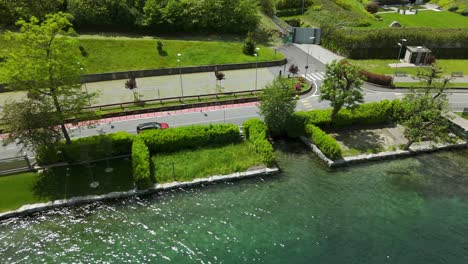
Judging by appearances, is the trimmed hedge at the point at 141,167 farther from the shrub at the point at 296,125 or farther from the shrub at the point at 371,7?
the shrub at the point at 371,7

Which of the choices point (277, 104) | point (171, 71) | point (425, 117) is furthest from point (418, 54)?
point (171, 71)

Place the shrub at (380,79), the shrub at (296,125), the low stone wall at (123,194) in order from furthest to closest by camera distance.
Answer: the shrub at (380,79) → the shrub at (296,125) → the low stone wall at (123,194)

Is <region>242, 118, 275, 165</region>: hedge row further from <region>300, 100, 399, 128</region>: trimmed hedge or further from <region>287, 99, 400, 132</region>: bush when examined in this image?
<region>300, 100, 399, 128</region>: trimmed hedge

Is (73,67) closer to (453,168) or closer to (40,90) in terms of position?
(40,90)

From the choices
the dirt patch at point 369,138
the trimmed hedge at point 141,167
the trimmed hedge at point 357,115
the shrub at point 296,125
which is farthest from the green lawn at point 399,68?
the trimmed hedge at point 141,167

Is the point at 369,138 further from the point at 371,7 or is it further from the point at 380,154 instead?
the point at 371,7
